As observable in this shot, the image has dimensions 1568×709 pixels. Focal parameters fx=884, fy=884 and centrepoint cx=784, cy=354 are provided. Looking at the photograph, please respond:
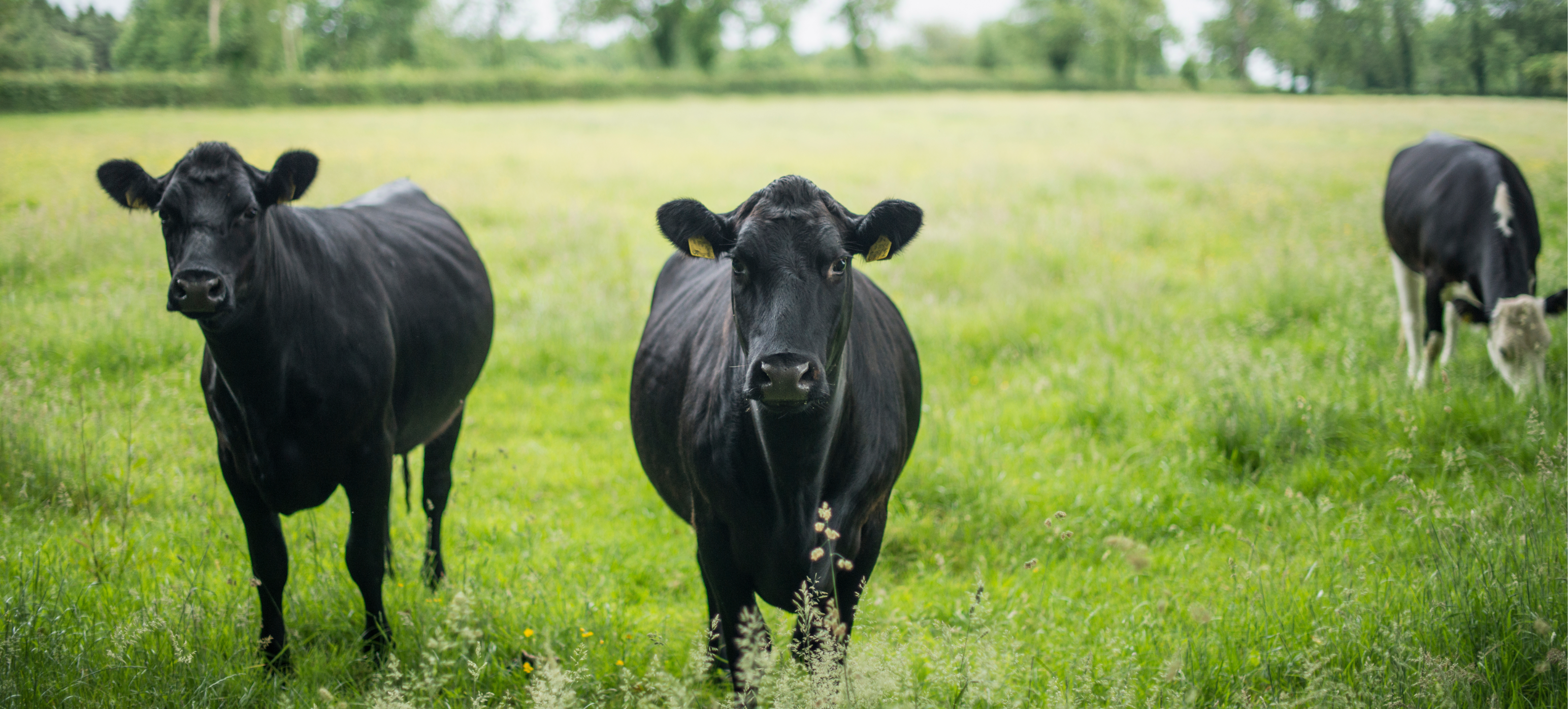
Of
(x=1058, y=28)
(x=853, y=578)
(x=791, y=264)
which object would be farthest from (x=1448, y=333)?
(x=1058, y=28)

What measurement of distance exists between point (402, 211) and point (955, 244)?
6.95 m

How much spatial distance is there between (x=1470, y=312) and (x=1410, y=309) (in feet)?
5.55

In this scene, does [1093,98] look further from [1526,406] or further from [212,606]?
[212,606]

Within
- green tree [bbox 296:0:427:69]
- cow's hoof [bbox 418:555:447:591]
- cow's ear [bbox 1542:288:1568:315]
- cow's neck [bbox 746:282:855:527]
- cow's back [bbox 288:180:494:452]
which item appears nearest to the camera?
cow's neck [bbox 746:282:855:527]

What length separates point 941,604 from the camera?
4098 mm

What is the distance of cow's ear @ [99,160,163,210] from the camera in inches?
127

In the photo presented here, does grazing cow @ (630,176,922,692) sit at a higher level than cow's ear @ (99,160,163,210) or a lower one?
lower

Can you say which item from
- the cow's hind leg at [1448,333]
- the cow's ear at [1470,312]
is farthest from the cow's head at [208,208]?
the cow's hind leg at [1448,333]

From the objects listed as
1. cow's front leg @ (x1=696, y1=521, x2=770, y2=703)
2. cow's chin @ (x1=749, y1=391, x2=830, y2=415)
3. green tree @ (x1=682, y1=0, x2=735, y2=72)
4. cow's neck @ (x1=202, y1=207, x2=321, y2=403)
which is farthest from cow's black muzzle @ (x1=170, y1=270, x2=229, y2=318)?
green tree @ (x1=682, y1=0, x2=735, y2=72)

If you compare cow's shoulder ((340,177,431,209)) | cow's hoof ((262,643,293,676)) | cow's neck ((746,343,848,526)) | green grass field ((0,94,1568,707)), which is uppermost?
cow's shoulder ((340,177,431,209))

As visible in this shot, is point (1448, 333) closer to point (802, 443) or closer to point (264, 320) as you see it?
point (802, 443)

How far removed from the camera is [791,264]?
99.6 inches

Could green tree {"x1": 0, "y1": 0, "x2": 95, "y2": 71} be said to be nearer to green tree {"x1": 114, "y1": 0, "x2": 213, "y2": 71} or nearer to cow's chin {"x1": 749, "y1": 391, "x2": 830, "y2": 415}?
green tree {"x1": 114, "y1": 0, "x2": 213, "y2": 71}

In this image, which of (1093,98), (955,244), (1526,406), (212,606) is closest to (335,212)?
(212,606)
